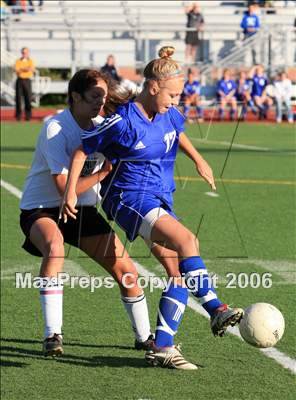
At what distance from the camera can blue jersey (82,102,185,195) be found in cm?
587

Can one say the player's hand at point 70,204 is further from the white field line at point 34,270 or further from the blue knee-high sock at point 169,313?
the white field line at point 34,270

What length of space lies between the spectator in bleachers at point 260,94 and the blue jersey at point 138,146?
2365 cm

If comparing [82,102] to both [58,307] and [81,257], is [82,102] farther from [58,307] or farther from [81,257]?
[81,257]

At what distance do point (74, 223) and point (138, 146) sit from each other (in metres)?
0.77

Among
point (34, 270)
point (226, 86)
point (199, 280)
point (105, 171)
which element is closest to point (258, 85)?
point (226, 86)

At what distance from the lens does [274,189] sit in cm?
1461

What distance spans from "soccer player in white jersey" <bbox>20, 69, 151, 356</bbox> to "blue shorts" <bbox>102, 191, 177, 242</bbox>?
166mm

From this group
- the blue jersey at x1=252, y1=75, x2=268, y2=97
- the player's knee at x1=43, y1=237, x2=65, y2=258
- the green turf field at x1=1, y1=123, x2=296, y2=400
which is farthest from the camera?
→ the blue jersey at x1=252, y1=75, x2=268, y2=97

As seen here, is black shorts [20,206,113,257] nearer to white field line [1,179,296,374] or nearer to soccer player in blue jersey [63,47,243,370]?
soccer player in blue jersey [63,47,243,370]

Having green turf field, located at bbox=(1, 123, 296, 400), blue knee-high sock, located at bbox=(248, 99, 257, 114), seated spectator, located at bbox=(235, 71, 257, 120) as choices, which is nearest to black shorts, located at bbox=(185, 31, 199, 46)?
blue knee-high sock, located at bbox=(248, 99, 257, 114)

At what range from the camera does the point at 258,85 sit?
96.7 ft

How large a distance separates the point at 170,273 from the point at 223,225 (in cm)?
544

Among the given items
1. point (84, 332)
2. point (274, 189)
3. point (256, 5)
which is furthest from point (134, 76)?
point (84, 332)

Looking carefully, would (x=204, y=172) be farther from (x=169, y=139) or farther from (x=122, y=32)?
(x=122, y=32)
